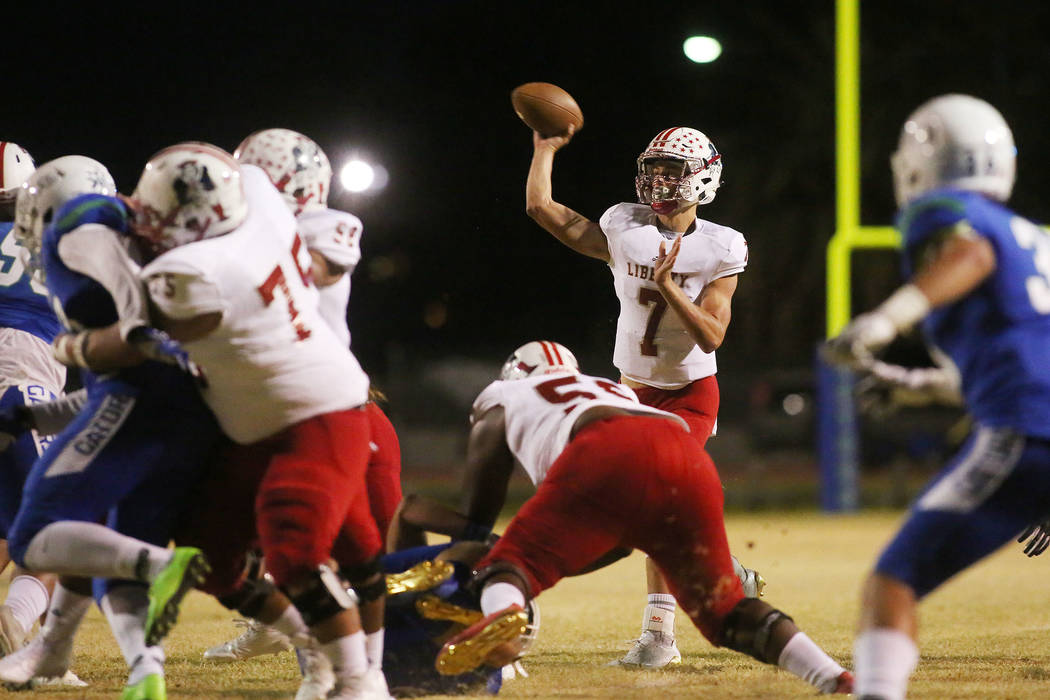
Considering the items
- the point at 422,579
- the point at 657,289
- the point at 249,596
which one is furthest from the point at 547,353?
the point at 249,596

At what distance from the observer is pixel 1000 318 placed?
2875 millimetres

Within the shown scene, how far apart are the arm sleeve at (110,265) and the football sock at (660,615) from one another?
88.8 inches

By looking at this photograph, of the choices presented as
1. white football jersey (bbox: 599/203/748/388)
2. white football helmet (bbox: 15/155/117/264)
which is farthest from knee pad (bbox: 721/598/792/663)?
white football helmet (bbox: 15/155/117/264)

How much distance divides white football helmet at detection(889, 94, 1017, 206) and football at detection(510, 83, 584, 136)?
2.43 metres

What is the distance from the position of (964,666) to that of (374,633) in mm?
2071

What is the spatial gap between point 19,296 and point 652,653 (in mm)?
2625

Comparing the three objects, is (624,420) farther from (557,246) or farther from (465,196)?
(465,196)

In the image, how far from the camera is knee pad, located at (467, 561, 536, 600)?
377 centimetres

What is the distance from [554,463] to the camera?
156 inches

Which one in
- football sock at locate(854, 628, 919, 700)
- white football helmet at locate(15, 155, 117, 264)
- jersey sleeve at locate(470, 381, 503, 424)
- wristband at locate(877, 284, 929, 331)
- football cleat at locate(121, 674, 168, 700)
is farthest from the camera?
jersey sleeve at locate(470, 381, 503, 424)

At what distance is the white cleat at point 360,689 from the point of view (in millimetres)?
3562

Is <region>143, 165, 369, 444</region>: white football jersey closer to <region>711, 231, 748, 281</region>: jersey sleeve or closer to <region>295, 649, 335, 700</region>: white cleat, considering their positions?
<region>295, 649, 335, 700</region>: white cleat


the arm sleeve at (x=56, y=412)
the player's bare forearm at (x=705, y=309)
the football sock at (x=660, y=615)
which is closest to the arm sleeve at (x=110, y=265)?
the arm sleeve at (x=56, y=412)

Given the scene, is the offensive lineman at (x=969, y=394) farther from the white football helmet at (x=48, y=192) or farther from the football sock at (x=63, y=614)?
the white football helmet at (x=48, y=192)
